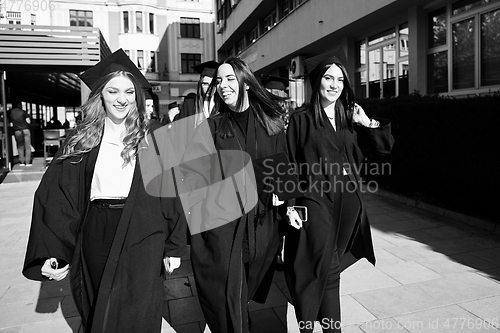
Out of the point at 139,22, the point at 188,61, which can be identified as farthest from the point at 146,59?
the point at 188,61

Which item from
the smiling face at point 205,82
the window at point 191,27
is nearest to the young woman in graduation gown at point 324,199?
the smiling face at point 205,82

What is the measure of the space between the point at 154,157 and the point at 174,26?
41.8m

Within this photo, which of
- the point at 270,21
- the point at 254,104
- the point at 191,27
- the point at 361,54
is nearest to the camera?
the point at 254,104

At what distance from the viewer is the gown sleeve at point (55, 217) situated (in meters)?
2.16

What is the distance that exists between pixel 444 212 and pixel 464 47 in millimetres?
4303

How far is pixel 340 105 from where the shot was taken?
2.99 m

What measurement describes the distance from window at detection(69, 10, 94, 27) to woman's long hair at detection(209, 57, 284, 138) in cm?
3997

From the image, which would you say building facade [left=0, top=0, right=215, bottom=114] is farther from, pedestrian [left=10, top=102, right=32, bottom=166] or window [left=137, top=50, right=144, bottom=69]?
pedestrian [left=10, top=102, right=32, bottom=166]

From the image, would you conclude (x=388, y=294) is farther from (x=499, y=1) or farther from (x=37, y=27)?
(x=37, y=27)

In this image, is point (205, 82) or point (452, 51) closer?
point (205, 82)

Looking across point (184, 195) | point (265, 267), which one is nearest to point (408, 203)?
point (265, 267)

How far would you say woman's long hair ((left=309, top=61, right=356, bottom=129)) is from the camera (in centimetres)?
287

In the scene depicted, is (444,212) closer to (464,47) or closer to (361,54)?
(464,47)

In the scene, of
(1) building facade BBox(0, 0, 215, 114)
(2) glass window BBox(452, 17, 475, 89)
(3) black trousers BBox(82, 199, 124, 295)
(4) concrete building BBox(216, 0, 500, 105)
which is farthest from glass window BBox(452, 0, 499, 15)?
(1) building facade BBox(0, 0, 215, 114)
